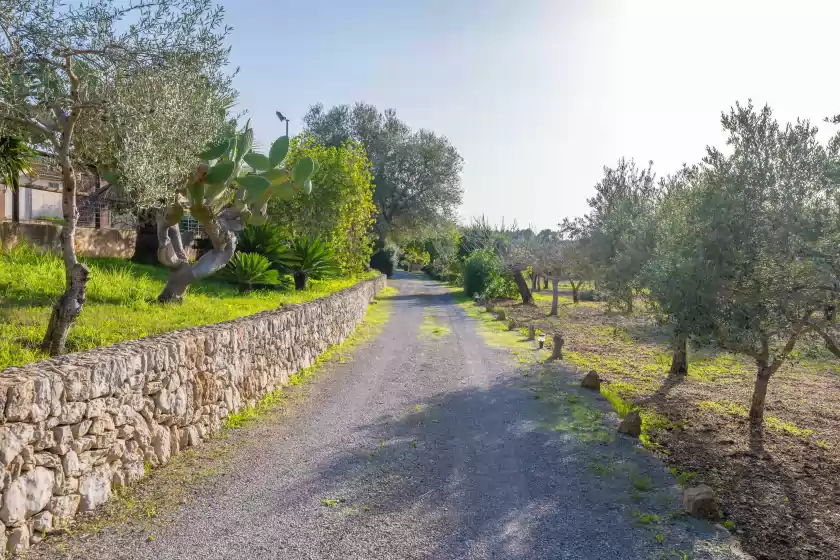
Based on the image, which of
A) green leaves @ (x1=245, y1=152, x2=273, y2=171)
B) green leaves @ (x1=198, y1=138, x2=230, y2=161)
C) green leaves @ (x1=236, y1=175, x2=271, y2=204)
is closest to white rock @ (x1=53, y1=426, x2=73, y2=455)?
green leaves @ (x1=198, y1=138, x2=230, y2=161)

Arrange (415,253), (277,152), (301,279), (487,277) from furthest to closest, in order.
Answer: (415,253) → (487,277) → (301,279) → (277,152)

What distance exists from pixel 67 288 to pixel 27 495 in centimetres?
399

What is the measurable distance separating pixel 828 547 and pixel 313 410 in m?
5.79

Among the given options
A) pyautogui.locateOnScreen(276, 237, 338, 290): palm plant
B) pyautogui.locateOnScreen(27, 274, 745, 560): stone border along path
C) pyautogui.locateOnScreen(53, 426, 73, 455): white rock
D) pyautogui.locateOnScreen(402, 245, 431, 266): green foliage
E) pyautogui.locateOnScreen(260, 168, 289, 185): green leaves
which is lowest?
pyautogui.locateOnScreen(27, 274, 745, 560): stone border along path

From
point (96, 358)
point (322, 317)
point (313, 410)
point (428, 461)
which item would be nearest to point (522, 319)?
point (322, 317)

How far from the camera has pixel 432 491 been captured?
18.0 ft

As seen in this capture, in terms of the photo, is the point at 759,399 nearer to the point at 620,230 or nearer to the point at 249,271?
the point at 620,230

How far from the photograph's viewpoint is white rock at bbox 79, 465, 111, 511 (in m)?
4.66

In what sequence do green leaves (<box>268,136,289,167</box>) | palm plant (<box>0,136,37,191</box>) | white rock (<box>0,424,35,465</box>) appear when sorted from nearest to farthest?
white rock (<box>0,424,35,465</box>) < palm plant (<box>0,136,37,191</box>) < green leaves (<box>268,136,289,167</box>)

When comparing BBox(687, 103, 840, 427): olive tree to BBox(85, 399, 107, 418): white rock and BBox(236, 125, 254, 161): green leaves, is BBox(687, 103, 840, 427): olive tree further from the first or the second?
BBox(236, 125, 254, 161): green leaves

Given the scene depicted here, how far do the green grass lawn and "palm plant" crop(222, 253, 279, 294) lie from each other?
39 cm

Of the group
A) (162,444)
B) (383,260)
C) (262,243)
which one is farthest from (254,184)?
(383,260)

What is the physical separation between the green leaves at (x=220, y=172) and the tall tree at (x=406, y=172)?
27.2 metres

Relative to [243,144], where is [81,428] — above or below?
below
